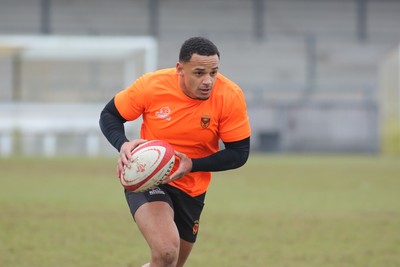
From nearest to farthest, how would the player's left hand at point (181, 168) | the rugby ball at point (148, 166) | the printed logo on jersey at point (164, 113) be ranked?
1. the rugby ball at point (148, 166)
2. the player's left hand at point (181, 168)
3. the printed logo on jersey at point (164, 113)

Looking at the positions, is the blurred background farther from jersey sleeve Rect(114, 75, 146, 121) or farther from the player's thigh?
the player's thigh

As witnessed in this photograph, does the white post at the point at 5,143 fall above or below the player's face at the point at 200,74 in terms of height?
below

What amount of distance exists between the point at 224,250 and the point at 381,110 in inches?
1035

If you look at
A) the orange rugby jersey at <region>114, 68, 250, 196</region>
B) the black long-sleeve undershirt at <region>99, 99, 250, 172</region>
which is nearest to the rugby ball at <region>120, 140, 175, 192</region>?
the black long-sleeve undershirt at <region>99, 99, 250, 172</region>

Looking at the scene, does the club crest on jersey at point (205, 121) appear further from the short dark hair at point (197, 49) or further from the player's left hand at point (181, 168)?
the short dark hair at point (197, 49)

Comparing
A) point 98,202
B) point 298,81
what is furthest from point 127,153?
point 298,81

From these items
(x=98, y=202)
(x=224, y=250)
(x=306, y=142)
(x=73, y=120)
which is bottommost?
(x=306, y=142)

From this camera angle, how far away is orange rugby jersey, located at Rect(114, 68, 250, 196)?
6629 millimetres

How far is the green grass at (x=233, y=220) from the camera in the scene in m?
9.21

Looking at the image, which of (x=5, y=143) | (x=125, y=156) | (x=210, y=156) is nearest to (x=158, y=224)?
(x=125, y=156)

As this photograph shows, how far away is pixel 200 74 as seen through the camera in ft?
21.0

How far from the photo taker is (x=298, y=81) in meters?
42.5

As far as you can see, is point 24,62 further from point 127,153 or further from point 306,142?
point 127,153

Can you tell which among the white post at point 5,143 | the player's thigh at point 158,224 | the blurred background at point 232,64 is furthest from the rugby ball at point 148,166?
the white post at point 5,143
